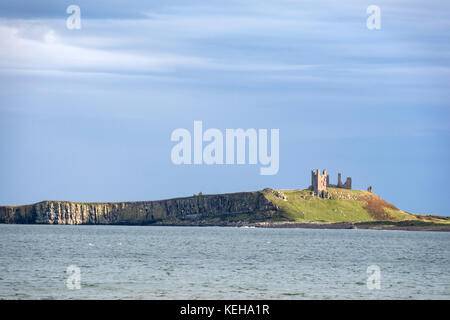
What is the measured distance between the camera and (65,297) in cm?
5666

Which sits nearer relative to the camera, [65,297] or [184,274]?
[65,297]

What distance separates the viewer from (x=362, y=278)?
76.5m

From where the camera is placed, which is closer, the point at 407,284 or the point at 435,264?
the point at 407,284
